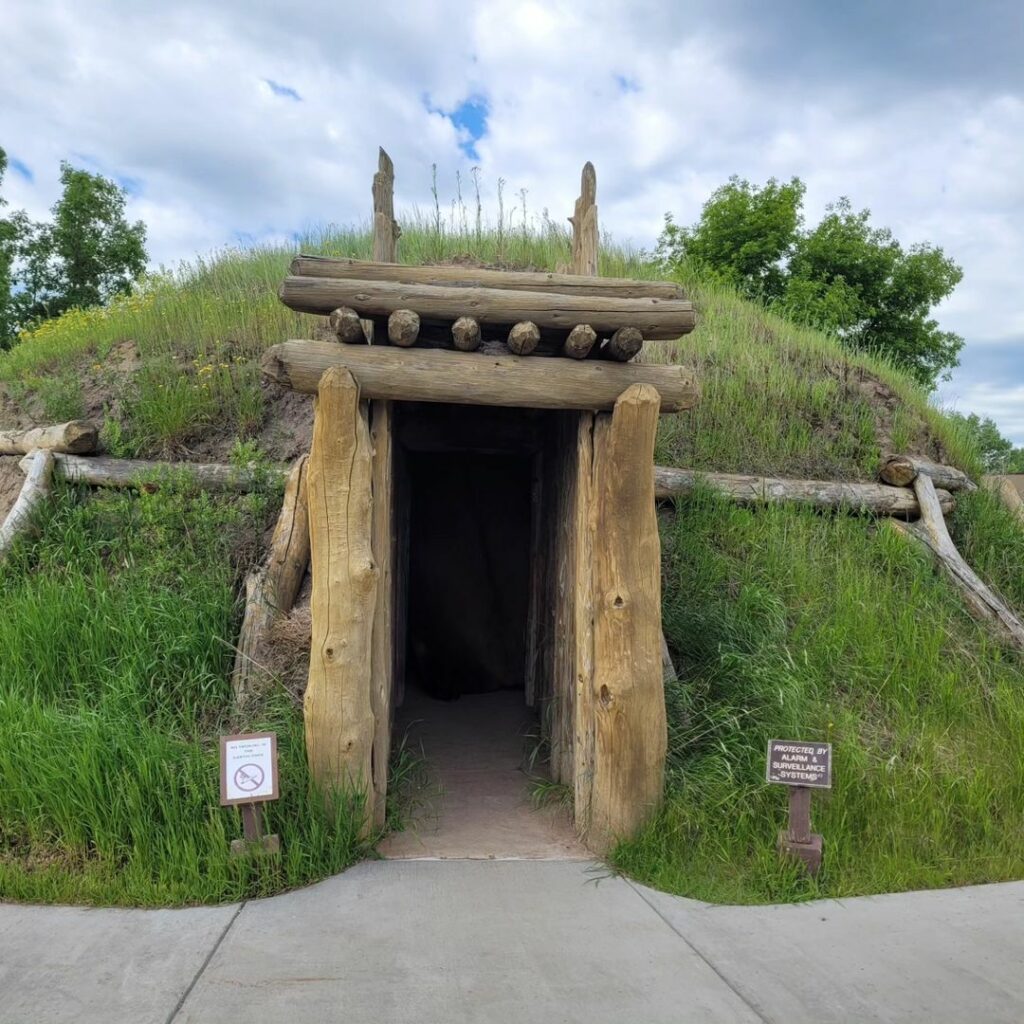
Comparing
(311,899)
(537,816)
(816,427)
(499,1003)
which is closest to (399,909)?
(311,899)

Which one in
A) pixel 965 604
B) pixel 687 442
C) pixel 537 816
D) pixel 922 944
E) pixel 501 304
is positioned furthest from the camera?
pixel 687 442

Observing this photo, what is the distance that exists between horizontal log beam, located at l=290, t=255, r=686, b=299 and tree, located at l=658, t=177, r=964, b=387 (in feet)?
40.6

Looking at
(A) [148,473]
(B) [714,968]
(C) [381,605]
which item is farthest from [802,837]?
(A) [148,473]

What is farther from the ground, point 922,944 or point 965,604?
point 965,604

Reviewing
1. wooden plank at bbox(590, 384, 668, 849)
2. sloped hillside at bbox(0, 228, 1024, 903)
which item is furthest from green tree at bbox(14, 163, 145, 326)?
wooden plank at bbox(590, 384, 668, 849)

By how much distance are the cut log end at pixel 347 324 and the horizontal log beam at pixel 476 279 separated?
23 centimetres

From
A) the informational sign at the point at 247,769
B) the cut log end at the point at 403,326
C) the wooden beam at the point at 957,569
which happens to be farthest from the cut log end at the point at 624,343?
the wooden beam at the point at 957,569

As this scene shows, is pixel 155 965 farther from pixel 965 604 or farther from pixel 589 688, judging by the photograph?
pixel 965 604

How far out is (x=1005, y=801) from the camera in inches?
177

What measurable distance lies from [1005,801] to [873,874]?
107 cm

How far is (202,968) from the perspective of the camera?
3.04m

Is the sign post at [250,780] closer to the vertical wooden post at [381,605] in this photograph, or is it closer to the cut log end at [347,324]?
the vertical wooden post at [381,605]

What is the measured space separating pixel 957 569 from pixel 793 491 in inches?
53.5

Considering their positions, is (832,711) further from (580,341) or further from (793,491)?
(580,341)
